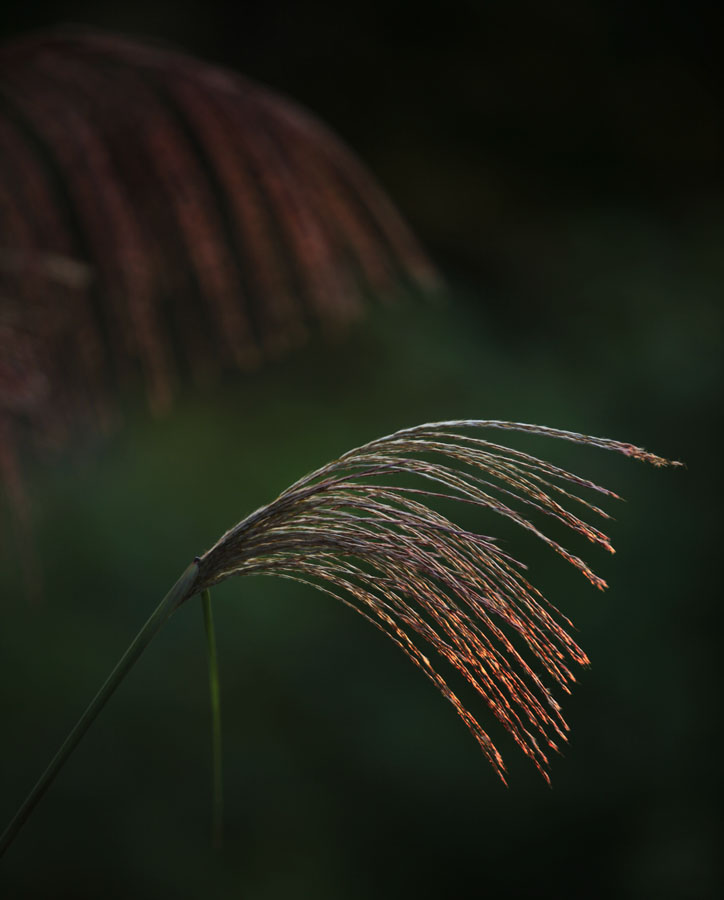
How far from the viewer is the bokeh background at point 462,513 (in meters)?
2.36

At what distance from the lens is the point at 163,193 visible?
2.61 feet

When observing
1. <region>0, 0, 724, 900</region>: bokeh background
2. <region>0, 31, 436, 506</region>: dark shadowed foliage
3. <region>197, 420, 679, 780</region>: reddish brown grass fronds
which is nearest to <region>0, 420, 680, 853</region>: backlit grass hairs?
<region>197, 420, 679, 780</region>: reddish brown grass fronds

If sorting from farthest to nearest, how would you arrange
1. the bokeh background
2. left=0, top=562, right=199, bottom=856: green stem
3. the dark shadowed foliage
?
the bokeh background
the dark shadowed foliage
left=0, top=562, right=199, bottom=856: green stem

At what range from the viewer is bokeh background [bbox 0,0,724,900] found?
2.36 metres

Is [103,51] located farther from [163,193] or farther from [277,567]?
[277,567]

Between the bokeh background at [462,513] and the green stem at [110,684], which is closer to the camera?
the green stem at [110,684]

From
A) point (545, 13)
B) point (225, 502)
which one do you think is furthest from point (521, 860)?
point (545, 13)

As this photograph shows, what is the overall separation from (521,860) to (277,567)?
2189 millimetres

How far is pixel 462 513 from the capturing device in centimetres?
250

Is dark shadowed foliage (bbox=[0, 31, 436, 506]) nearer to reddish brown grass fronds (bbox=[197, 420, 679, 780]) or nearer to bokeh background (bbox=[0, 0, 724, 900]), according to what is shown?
reddish brown grass fronds (bbox=[197, 420, 679, 780])

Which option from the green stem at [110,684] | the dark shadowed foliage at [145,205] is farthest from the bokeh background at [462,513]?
the green stem at [110,684]

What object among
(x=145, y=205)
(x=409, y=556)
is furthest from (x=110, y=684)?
(x=145, y=205)

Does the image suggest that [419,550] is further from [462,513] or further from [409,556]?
[462,513]

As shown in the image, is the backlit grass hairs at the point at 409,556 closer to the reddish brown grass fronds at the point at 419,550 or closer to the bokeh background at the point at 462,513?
the reddish brown grass fronds at the point at 419,550
